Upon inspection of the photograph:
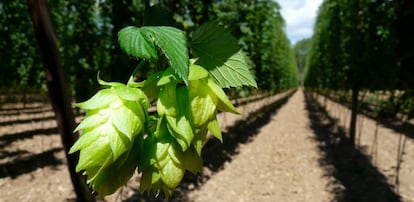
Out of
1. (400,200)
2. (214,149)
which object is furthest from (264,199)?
(214,149)

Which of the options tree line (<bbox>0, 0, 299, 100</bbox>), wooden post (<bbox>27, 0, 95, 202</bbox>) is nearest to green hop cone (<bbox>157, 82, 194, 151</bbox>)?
wooden post (<bbox>27, 0, 95, 202</bbox>)

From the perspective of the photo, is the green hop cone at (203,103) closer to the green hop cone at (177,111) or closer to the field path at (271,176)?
the green hop cone at (177,111)

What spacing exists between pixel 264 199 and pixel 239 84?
270 inches

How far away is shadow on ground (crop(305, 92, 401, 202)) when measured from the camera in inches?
263

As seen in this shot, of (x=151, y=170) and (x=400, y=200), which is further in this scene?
(x=400, y=200)

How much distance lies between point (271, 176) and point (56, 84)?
8.11 meters

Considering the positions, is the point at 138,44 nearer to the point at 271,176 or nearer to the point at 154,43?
the point at 154,43

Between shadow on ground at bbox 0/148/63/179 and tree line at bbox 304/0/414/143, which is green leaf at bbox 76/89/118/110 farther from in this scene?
shadow on ground at bbox 0/148/63/179

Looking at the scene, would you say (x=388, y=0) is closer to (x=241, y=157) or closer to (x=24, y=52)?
(x=241, y=157)

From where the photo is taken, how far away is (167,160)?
477mm

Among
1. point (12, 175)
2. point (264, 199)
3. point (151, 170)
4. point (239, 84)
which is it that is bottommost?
point (264, 199)

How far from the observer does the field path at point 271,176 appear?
7.07 meters

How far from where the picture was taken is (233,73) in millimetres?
540

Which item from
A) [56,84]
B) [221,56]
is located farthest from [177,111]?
[56,84]
